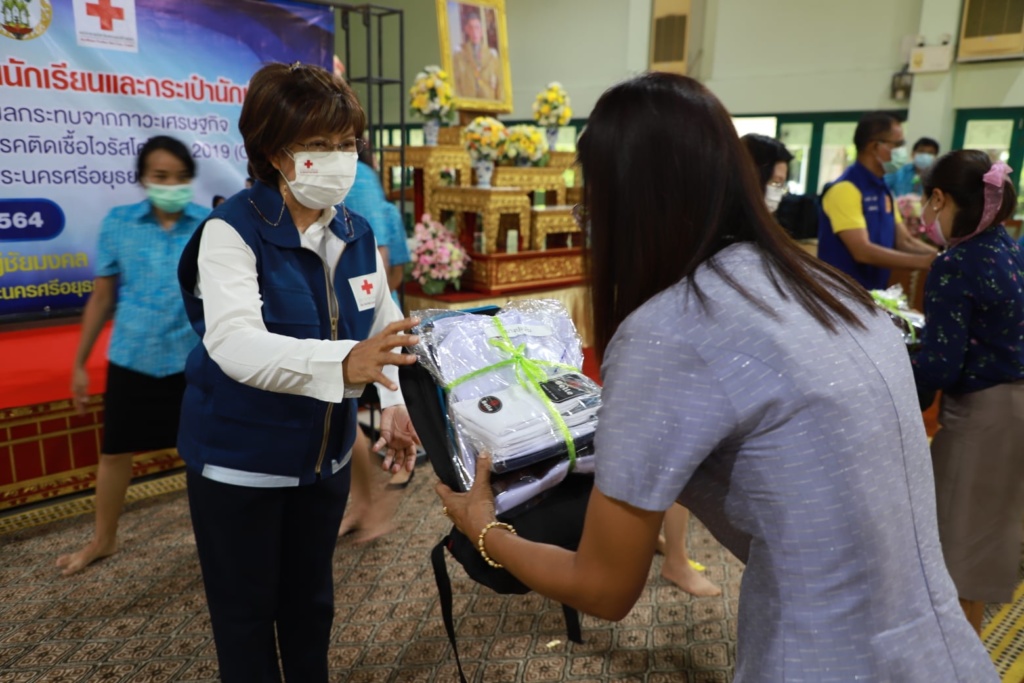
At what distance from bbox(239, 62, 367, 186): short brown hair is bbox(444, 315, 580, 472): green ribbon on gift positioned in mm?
519

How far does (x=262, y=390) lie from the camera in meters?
1.41

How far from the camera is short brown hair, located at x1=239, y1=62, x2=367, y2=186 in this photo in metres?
1.41

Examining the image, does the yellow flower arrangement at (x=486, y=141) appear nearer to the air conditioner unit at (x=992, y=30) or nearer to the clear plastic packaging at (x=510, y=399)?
the clear plastic packaging at (x=510, y=399)

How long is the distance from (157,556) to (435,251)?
2.15 m

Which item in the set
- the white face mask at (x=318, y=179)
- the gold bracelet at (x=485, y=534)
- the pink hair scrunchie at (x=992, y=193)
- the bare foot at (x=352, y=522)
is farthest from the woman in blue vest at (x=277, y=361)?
the pink hair scrunchie at (x=992, y=193)

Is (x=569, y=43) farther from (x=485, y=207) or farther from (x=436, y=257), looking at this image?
(x=436, y=257)

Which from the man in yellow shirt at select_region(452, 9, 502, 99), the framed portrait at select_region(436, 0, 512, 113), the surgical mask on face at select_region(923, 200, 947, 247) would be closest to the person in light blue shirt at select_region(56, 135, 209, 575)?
the surgical mask on face at select_region(923, 200, 947, 247)

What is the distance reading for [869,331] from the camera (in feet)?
2.86

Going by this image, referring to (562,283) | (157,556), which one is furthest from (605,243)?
(562,283)

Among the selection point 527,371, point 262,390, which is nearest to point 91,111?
point 262,390

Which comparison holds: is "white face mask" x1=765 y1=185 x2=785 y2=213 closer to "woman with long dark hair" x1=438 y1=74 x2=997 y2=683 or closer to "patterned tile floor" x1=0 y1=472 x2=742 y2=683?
"patterned tile floor" x1=0 y1=472 x2=742 y2=683

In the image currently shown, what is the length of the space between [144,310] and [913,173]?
6.33m

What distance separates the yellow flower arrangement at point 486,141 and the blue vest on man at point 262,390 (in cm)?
309

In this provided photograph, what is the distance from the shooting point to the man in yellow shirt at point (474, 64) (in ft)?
17.6
